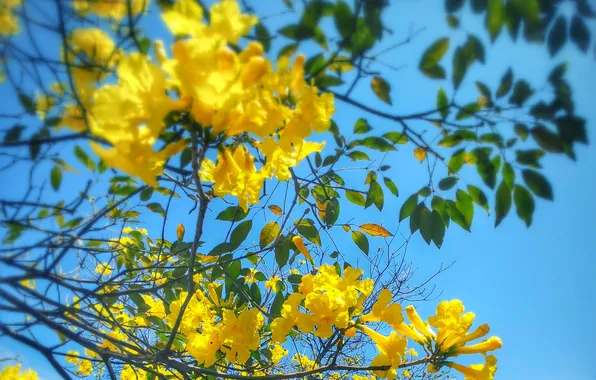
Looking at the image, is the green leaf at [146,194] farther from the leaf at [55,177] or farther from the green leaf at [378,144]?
the green leaf at [378,144]

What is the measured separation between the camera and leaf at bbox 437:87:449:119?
1.31m

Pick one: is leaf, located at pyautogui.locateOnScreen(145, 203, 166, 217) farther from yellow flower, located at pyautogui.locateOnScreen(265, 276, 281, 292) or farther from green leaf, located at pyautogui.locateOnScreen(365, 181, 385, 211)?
green leaf, located at pyautogui.locateOnScreen(365, 181, 385, 211)

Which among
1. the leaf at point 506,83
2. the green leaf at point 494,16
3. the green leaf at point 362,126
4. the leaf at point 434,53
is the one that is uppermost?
the green leaf at point 362,126

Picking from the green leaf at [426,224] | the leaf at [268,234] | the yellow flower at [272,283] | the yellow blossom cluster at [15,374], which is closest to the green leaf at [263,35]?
the green leaf at [426,224]

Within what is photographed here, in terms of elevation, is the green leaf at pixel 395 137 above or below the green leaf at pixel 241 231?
above

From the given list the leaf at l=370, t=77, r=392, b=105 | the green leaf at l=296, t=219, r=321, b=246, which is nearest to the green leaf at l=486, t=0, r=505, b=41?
the leaf at l=370, t=77, r=392, b=105

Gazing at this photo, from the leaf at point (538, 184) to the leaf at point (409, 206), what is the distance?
552 mm

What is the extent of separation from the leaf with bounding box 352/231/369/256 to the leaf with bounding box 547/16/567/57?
133cm

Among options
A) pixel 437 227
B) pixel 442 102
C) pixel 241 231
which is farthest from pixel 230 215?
pixel 442 102

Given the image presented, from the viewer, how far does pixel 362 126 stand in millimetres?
1923

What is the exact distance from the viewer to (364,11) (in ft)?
3.87

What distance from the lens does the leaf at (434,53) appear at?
4.11 feet

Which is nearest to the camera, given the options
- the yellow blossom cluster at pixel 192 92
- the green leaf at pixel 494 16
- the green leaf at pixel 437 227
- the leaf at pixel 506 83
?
the yellow blossom cluster at pixel 192 92

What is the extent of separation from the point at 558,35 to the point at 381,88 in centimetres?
48
